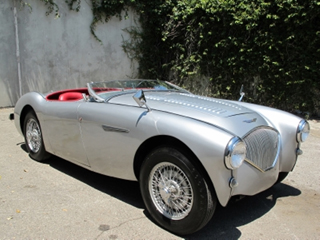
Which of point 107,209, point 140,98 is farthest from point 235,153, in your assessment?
point 107,209

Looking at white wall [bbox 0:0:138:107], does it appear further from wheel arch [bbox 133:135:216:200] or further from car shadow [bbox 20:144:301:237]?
wheel arch [bbox 133:135:216:200]

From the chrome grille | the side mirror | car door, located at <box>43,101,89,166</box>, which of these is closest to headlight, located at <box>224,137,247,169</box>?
the chrome grille

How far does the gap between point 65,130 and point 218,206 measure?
200 centimetres

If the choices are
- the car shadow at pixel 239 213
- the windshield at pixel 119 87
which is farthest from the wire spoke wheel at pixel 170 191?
the windshield at pixel 119 87

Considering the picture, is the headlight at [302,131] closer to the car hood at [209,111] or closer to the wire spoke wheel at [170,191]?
the car hood at [209,111]

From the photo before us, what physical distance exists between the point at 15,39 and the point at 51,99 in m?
4.94

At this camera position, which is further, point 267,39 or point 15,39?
point 15,39

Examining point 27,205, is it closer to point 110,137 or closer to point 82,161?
point 82,161

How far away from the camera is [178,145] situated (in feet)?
8.93

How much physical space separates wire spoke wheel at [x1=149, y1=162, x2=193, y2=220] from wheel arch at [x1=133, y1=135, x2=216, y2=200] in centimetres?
16

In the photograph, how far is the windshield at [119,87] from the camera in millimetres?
3617

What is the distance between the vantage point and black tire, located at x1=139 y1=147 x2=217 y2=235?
8.35ft

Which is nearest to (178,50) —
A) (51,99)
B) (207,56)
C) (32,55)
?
(207,56)

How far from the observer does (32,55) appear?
346 inches
